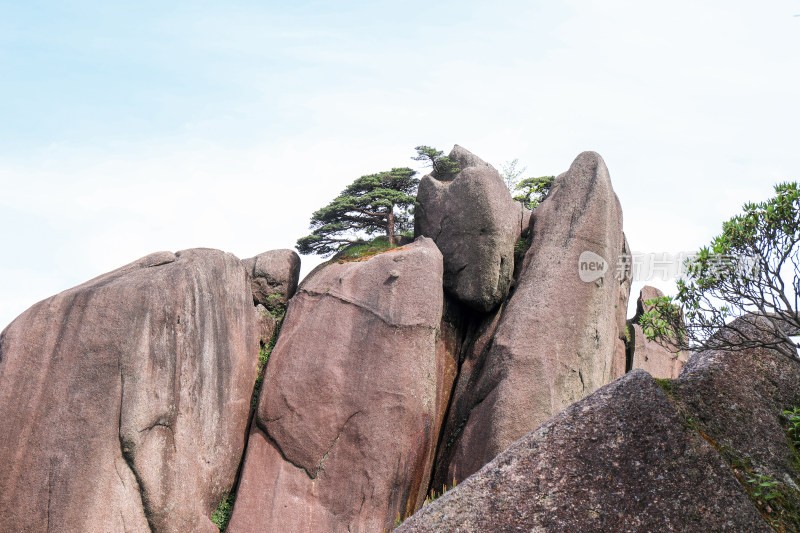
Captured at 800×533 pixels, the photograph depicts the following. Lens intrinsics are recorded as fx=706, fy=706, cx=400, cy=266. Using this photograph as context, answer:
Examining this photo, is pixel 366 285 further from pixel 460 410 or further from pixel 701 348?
pixel 701 348

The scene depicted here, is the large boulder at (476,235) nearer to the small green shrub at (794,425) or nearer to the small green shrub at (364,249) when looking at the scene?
the small green shrub at (364,249)

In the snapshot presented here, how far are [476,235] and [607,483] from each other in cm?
1228

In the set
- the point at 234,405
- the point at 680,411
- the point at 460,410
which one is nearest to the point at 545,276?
the point at 460,410

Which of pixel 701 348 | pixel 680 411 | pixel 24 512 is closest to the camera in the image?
pixel 680 411

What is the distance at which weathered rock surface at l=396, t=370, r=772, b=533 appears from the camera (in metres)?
7.89

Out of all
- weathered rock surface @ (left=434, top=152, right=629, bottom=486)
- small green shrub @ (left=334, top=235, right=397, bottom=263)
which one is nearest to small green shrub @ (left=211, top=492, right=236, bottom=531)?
weathered rock surface @ (left=434, top=152, right=629, bottom=486)

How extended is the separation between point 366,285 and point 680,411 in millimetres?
10534

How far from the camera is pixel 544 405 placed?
1786 centimetres

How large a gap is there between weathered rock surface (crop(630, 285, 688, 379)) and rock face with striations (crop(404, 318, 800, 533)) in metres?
15.3

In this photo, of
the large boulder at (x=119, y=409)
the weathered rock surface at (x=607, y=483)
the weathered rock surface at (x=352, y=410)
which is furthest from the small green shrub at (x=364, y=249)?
the weathered rock surface at (x=607, y=483)

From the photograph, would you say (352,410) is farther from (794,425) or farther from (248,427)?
(794,425)

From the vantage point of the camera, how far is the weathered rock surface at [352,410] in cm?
1680

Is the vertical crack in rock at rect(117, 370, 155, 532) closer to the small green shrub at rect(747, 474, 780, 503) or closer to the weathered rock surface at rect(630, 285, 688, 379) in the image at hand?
the small green shrub at rect(747, 474, 780, 503)

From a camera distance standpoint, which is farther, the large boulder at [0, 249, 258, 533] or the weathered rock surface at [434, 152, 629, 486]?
the weathered rock surface at [434, 152, 629, 486]
